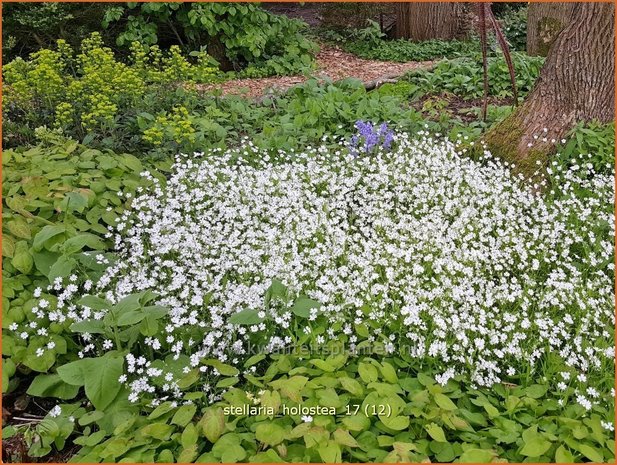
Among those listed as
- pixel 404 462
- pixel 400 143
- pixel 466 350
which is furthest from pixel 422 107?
pixel 404 462

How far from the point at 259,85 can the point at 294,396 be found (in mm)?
7514

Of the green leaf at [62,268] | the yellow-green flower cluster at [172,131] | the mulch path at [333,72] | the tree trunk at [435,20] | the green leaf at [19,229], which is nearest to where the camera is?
the green leaf at [62,268]

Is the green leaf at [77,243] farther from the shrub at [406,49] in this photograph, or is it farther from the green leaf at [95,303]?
the shrub at [406,49]

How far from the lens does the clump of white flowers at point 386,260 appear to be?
3357mm

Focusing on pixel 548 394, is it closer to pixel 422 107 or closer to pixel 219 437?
pixel 219 437

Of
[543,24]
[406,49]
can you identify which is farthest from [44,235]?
[406,49]

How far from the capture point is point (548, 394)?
3172 mm

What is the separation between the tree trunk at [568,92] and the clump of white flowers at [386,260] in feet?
1.03

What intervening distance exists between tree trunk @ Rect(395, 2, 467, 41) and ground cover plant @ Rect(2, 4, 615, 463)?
23.0 ft

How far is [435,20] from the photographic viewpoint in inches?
494

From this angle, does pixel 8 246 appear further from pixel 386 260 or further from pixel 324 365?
pixel 386 260

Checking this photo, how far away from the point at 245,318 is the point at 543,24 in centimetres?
890

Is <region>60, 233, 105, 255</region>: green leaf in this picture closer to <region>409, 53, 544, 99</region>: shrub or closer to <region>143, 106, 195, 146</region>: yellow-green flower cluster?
<region>143, 106, 195, 146</region>: yellow-green flower cluster

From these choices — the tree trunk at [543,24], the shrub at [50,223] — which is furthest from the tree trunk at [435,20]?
the shrub at [50,223]
